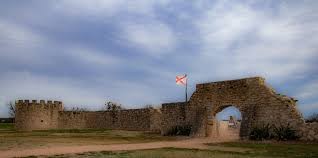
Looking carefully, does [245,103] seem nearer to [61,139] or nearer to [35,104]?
[61,139]

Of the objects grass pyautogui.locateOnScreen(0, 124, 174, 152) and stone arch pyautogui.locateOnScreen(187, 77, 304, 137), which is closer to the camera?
grass pyautogui.locateOnScreen(0, 124, 174, 152)

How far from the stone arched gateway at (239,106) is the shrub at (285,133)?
292 mm

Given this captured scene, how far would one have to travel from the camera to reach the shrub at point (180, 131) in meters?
27.8

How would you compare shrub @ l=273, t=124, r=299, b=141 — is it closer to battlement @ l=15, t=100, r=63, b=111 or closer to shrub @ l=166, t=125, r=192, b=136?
shrub @ l=166, t=125, r=192, b=136

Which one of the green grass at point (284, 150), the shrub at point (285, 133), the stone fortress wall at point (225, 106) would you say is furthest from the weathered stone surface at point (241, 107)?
the green grass at point (284, 150)

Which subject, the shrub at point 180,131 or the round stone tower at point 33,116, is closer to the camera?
the shrub at point 180,131

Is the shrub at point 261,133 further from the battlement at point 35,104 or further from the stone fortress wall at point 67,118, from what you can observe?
the battlement at point 35,104

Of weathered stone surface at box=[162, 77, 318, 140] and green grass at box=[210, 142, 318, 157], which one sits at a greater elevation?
weathered stone surface at box=[162, 77, 318, 140]

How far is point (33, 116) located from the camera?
41188 millimetres

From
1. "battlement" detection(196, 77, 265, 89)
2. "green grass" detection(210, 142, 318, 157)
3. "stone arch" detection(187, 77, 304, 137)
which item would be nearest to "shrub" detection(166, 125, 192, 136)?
"stone arch" detection(187, 77, 304, 137)

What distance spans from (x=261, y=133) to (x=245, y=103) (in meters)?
2.30

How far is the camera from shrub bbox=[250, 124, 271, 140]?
76.2ft

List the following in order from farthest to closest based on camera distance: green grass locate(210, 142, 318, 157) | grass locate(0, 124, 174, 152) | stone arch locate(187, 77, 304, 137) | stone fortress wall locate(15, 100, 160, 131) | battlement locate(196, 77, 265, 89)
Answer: stone fortress wall locate(15, 100, 160, 131) → battlement locate(196, 77, 265, 89) → stone arch locate(187, 77, 304, 137) → grass locate(0, 124, 174, 152) → green grass locate(210, 142, 318, 157)

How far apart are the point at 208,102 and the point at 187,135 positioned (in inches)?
100
